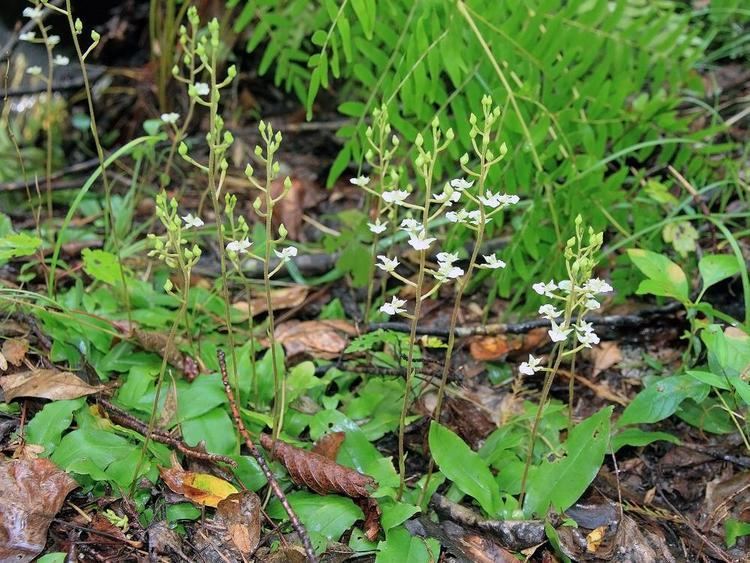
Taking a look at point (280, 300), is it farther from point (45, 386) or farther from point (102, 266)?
point (45, 386)

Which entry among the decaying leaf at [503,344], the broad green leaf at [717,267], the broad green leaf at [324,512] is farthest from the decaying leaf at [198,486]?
the broad green leaf at [717,267]

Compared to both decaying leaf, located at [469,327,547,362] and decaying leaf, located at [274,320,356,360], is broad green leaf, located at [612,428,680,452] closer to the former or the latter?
decaying leaf, located at [469,327,547,362]

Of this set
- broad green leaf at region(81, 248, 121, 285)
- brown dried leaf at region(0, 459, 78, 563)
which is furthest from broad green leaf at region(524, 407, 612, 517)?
broad green leaf at region(81, 248, 121, 285)

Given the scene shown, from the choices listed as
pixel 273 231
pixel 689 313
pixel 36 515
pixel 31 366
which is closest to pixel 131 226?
pixel 273 231

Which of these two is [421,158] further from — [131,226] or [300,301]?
[131,226]

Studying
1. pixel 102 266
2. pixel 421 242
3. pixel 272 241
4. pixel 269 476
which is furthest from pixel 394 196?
pixel 102 266
